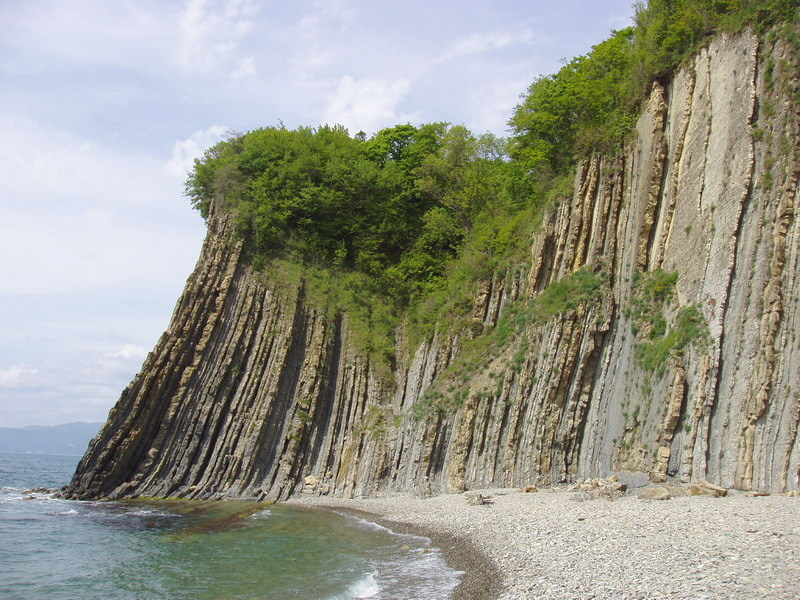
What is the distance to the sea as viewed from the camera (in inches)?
544

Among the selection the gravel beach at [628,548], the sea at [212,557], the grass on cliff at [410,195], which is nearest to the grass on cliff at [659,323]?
the gravel beach at [628,548]

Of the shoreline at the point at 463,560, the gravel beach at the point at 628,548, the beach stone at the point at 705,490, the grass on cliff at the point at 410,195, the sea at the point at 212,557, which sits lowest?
the sea at the point at 212,557

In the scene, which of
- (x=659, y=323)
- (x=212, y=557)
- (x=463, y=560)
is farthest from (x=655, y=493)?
(x=212, y=557)

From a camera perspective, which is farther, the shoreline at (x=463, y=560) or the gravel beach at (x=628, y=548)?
the shoreline at (x=463, y=560)

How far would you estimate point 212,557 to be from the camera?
687 inches

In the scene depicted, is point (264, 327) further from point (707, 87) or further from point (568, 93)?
point (707, 87)

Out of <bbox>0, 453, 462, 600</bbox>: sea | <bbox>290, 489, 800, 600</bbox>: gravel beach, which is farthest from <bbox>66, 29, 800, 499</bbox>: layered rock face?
<bbox>0, 453, 462, 600</bbox>: sea

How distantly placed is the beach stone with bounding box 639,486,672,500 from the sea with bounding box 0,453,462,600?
6.23m

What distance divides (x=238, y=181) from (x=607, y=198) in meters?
25.1

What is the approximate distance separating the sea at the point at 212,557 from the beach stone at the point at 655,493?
20.4ft

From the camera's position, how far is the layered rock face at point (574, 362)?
60.0 feet

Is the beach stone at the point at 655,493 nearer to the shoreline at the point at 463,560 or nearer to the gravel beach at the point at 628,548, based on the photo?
the gravel beach at the point at 628,548

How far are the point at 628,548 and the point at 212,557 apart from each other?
11.3m

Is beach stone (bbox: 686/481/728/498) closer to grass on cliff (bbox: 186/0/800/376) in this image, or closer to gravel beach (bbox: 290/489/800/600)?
gravel beach (bbox: 290/489/800/600)
